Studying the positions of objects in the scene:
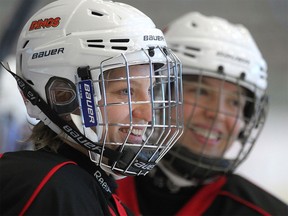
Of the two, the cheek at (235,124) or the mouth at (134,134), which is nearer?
the mouth at (134,134)

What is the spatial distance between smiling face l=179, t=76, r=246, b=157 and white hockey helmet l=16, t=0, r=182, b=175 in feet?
1.87

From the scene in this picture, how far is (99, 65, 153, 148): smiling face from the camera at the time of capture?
112 centimetres

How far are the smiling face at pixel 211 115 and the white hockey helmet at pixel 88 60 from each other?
1.87ft

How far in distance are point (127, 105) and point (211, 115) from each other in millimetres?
668

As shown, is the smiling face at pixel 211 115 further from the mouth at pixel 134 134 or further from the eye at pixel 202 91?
the mouth at pixel 134 134

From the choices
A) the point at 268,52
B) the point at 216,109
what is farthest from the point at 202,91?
the point at 268,52

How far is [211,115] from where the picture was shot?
176cm

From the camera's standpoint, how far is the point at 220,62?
1.77 m

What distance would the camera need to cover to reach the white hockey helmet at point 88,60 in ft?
3.64

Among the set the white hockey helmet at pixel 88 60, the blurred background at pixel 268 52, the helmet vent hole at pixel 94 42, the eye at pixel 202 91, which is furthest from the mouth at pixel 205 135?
the blurred background at pixel 268 52

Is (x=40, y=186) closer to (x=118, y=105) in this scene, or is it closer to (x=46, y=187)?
(x=46, y=187)

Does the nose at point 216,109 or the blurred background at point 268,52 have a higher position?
the nose at point 216,109

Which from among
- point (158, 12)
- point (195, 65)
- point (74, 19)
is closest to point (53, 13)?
point (74, 19)

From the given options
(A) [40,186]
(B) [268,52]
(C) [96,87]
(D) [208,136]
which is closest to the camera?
(A) [40,186]
